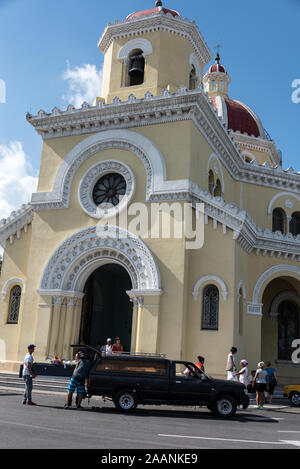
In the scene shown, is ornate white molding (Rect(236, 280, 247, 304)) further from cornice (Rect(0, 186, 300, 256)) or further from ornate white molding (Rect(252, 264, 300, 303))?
cornice (Rect(0, 186, 300, 256))

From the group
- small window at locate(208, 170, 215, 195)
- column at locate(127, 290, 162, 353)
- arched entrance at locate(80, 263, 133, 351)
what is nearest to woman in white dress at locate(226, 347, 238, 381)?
column at locate(127, 290, 162, 353)

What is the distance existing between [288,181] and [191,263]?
9.62 metres

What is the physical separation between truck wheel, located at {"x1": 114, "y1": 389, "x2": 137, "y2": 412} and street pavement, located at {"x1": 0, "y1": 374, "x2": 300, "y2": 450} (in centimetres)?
23

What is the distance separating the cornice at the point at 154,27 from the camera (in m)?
20.6

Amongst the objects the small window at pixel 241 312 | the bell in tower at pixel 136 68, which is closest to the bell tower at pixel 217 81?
the bell in tower at pixel 136 68

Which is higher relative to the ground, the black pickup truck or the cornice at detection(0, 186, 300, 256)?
the cornice at detection(0, 186, 300, 256)

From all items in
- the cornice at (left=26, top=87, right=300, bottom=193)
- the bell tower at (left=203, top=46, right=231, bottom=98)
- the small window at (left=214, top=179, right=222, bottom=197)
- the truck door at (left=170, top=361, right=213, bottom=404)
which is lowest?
the truck door at (left=170, top=361, right=213, bottom=404)

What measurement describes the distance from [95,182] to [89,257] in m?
3.19

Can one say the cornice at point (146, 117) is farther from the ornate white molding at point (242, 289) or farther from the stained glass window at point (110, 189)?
the ornate white molding at point (242, 289)

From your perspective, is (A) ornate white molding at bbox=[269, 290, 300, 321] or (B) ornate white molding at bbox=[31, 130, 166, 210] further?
(A) ornate white molding at bbox=[269, 290, 300, 321]

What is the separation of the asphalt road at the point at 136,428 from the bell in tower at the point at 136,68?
1418 centimetres

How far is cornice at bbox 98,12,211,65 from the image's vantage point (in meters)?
→ 20.6

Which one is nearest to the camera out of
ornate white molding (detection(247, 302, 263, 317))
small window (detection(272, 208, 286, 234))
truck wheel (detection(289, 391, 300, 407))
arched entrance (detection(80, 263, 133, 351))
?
truck wheel (detection(289, 391, 300, 407))

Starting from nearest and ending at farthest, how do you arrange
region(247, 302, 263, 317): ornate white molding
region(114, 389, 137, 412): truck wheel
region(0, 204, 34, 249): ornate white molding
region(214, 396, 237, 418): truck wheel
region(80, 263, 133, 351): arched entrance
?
region(114, 389, 137, 412): truck wheel, region(214, 396, 237, 418): truck wheel, region(247, 302, 263, 317): ornate white molding, region(0, 204, 34, 249): ornate white molding, region(80, 263, 133, 351): arched entrance
